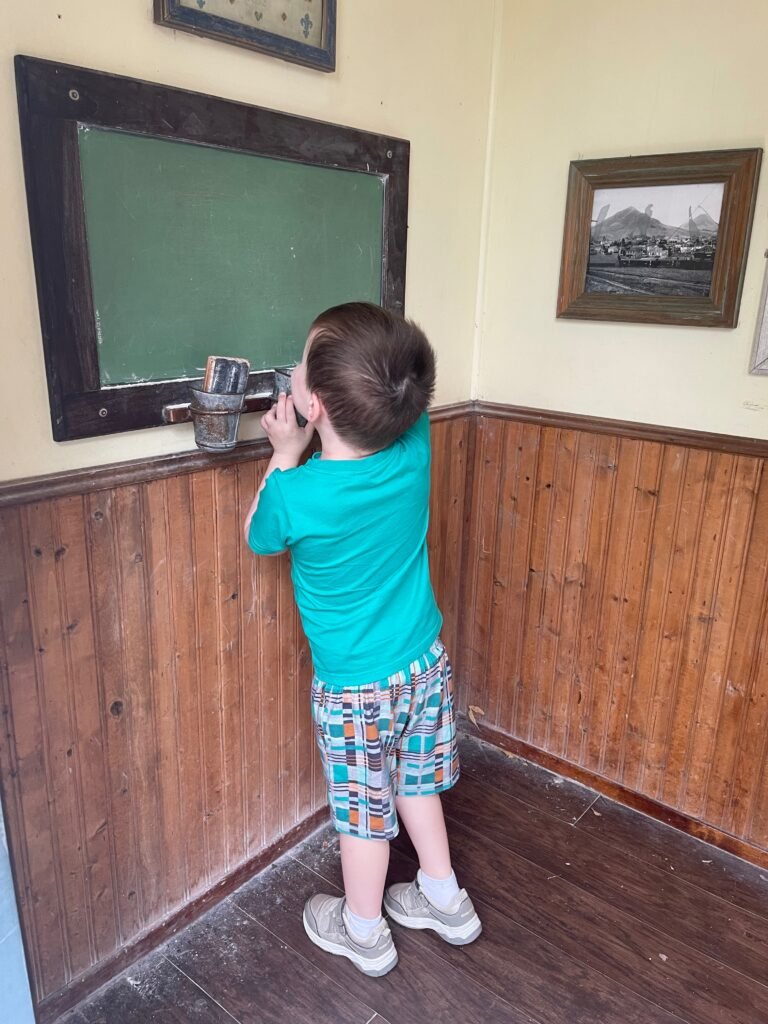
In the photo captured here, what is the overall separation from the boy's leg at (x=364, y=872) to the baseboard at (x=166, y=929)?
0.33 metres

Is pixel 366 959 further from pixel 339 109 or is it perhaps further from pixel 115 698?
pixel 339 109

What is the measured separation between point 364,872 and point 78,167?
4.59 feet

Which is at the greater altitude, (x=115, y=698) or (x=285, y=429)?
(x=285, y=429)

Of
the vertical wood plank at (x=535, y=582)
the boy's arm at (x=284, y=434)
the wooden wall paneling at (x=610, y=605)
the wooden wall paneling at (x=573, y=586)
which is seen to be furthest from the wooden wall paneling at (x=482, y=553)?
the boy's arm at (x=284, y=434)

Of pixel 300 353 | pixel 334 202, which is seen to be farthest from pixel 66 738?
pixel 334 202

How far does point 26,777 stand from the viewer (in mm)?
1342

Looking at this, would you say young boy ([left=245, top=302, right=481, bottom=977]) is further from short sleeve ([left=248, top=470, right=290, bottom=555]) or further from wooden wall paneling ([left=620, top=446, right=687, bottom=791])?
wooden wall paneling ([left=620, top=446, right=687, bottom=791])

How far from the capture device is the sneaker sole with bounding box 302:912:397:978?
5.31 ft

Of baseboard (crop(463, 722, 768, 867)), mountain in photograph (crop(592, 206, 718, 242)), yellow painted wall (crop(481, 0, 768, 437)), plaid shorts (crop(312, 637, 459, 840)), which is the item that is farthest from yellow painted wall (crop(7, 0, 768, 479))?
baseboard (crop(463, 722, 768, 867))

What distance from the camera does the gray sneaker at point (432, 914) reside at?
170 cm

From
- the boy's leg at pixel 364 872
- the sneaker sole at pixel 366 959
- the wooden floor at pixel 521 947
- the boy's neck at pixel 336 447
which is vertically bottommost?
the wooden floor at pixel 521 947

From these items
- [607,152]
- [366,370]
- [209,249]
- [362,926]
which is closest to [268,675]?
[362,926]

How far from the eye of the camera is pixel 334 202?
1611mm

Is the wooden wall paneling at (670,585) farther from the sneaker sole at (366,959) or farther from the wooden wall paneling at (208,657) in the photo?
the wooden wall paneling at (208,657)
